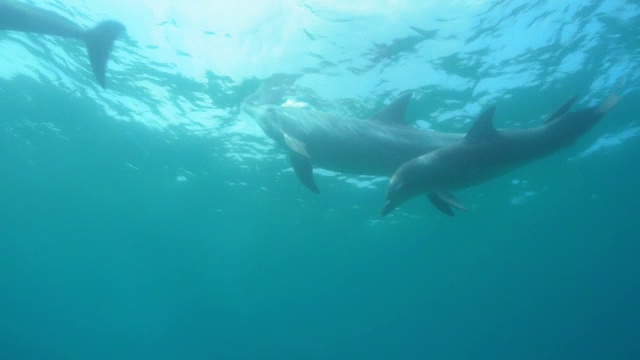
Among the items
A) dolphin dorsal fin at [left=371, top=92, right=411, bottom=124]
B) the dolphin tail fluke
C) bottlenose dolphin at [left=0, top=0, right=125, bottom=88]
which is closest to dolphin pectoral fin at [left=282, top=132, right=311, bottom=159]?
dolphin dorsal fin at [left=371, top=92, right=411, bottom=124]

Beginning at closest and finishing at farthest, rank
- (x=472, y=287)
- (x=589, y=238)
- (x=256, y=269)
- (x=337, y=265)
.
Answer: (x=589, y=238) < (x=337, y=265) < (x=256, y=269) < (x=472, y=287)

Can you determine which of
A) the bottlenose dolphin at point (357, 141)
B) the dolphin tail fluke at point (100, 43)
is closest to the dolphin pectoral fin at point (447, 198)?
the bottlenose dolphin at point (357, 141)

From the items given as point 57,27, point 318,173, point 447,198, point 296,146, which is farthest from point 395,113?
point 318,173

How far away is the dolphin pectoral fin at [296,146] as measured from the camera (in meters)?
7.27

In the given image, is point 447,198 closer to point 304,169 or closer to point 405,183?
point 405,183

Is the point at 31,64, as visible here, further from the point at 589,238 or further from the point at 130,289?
the point at 130,289

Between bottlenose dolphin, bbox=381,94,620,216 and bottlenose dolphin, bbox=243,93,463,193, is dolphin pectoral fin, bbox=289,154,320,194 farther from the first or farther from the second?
bottlenose dolphin, bbox=381,94,620,216

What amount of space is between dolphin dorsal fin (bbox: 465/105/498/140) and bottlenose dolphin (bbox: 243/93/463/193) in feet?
3.90

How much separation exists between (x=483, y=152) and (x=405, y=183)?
1.10 m

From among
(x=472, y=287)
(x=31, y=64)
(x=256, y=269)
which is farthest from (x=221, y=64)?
(x=472, y=287)

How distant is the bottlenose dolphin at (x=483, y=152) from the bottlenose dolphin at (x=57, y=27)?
20.3 ft

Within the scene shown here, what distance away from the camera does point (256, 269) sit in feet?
180

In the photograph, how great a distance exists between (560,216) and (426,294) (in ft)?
117

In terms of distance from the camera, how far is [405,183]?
5719 millimetres
